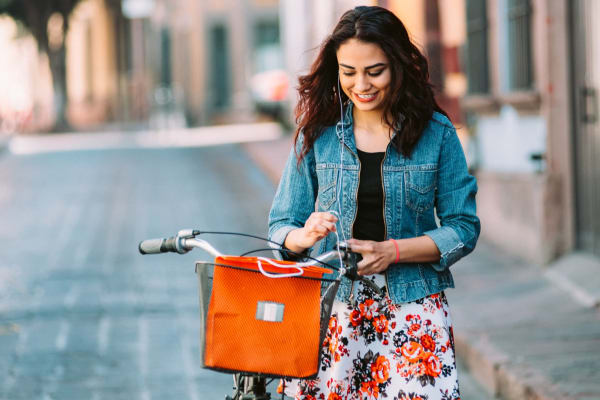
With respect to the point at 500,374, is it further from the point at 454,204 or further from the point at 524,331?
the point at 454,204

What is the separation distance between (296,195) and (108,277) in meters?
6.56

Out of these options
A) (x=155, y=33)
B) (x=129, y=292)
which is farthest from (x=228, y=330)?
(x=155, y=33)

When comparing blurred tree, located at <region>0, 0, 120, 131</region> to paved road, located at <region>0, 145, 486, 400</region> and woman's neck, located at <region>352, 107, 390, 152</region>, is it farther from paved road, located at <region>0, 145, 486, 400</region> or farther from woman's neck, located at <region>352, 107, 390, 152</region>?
woman's neck, located at <region>352, 107, 390, 152</region>

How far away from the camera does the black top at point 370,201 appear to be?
3.18m

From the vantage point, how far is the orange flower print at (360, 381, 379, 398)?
3.17 meters

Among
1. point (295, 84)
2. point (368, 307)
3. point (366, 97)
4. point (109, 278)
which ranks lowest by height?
point (109, 278)

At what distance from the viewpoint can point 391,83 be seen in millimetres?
3143

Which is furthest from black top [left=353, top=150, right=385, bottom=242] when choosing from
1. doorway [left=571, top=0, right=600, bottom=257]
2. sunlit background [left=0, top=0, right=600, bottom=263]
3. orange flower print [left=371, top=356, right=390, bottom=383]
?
doorway [left=571, top=0, right=600, bottom=257]

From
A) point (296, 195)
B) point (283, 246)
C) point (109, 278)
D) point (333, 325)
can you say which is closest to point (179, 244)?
point (283, 246)

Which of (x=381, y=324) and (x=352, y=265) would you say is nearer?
(x=352, y=265)

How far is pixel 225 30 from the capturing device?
38406mm

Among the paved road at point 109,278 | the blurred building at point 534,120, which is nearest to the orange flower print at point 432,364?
the paved road at point 109,278

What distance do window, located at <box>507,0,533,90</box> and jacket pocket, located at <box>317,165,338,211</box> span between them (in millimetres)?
6707

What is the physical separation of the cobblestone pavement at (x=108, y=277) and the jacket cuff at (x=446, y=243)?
118 inches
